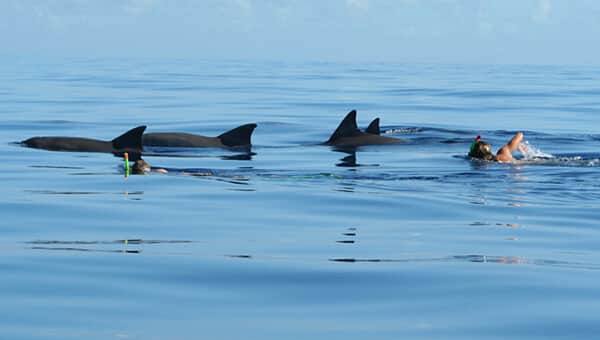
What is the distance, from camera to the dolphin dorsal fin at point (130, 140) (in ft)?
75.5

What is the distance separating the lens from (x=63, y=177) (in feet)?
59.6

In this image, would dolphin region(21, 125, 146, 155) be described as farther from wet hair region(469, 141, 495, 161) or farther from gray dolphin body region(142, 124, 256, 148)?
wet hair region(469, 141, 495, 161)

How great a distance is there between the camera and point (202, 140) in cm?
2498

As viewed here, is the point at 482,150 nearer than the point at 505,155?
No

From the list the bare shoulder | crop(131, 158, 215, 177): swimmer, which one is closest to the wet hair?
the bare shoulder

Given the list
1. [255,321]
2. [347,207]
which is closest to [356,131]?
[347,207]

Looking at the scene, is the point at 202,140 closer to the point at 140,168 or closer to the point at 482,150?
the point at 140,168

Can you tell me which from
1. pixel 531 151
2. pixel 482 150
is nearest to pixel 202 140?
pixel 482 150

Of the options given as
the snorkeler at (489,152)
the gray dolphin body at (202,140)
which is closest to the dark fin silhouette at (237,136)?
the gray dolphin body at (202,140)

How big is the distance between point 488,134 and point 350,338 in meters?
24.6

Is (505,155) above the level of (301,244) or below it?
above

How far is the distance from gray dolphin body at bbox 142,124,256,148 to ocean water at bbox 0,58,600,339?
543 millimetres

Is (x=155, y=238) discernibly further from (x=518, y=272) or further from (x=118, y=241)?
(x=518, y=272)

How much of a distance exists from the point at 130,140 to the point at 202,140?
91.6 inches
